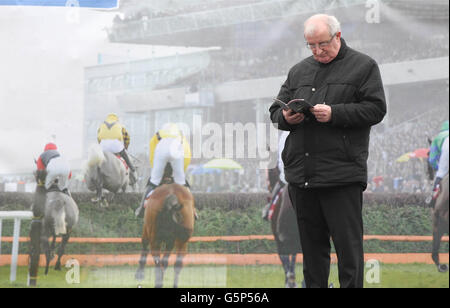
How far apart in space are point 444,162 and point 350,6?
1339 mm

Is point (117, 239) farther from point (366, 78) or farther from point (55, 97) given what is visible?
point (366, 78)

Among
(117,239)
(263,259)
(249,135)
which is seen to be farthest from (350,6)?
(117,239)

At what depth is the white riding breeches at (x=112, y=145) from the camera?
4.18m

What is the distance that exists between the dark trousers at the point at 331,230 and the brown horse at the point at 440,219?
227 cm

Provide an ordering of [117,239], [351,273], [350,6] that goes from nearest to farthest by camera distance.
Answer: [351,273] < [117,239] < [350,6]

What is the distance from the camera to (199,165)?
4.20 meters

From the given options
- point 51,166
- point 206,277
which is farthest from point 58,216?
point 206,277

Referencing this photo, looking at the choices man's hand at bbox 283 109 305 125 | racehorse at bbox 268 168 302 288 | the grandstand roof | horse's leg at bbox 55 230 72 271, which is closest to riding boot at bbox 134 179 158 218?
horse's leg at bbox 55 230 72 271

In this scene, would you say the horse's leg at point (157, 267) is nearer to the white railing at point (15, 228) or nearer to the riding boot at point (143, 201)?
the riding boot at point (143, 201)

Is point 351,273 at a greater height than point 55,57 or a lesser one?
lesser

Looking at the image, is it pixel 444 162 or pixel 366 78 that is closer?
pixel 366 78

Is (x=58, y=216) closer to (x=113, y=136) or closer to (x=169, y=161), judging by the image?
(x=113, y=136)

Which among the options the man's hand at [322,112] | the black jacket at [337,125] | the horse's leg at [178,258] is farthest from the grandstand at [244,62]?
the man's hand at [322,112]
